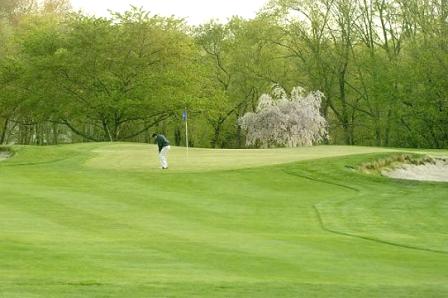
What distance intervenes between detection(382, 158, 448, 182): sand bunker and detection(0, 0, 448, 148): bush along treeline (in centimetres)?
2938

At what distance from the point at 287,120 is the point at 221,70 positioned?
13892 millimetres

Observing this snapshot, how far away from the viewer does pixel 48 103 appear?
194 ft

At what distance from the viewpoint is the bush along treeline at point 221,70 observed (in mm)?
58938

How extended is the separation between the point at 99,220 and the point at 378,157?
18.1 m

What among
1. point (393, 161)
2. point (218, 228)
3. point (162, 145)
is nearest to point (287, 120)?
point (393, 161)

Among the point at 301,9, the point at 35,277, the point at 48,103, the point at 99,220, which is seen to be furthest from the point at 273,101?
the point at 35,277

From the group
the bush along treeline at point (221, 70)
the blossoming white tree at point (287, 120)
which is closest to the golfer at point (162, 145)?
the bush along treeline at point (221, 70)

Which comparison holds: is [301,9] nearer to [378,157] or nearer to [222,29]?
[222,29]

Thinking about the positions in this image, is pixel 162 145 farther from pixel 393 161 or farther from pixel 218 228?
pixel 218 228

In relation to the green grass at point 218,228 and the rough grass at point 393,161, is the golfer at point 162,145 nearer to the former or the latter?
the green grass at point 218,228

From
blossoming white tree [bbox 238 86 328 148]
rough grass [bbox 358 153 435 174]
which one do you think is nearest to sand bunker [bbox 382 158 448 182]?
rough grass [bbox 358 153 435 174]

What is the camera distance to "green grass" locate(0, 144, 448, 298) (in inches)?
381

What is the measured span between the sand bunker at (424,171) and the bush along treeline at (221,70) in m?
29.4

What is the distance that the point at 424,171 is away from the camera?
3189cm
